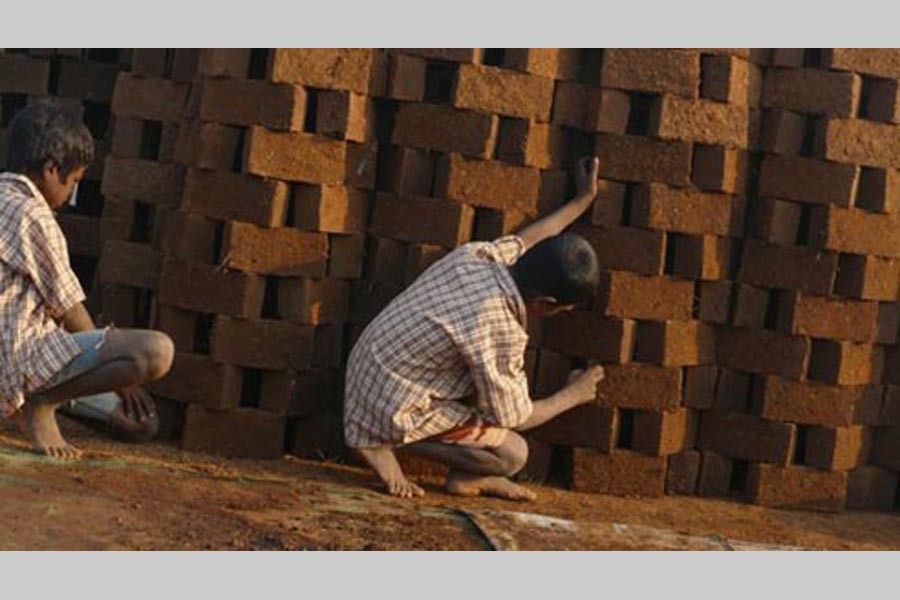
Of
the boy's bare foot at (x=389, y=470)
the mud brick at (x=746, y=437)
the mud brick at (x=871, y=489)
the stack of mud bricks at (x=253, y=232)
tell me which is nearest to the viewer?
the boy's bare foot at (x=389, y=470)

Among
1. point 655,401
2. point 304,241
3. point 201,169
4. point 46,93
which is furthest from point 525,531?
point 46,93

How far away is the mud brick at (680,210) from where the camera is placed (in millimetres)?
5484

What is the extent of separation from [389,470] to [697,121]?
1.98 meters

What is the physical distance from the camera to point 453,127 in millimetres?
5465

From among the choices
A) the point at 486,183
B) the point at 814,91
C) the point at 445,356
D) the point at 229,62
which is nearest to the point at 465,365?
the point at 445,356

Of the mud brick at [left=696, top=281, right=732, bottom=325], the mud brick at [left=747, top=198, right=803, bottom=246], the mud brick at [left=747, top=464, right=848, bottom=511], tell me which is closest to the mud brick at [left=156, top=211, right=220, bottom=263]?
the mud brick at [left=696, top=281, right=732, bottom=325]

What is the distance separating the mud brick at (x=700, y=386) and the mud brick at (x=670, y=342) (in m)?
→ 0.07

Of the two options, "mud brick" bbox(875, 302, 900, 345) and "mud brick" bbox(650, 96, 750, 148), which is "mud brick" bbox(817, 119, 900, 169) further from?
"mud brick" bbox(875, 302, 900, 345)

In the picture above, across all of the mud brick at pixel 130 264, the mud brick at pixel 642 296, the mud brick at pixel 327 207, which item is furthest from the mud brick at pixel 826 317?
the mud brick at pixel 130 264

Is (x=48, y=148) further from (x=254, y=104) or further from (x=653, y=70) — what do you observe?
(x=653, y=70)

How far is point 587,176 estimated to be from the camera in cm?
549

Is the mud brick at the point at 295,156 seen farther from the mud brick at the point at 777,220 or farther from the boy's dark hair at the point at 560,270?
the mud brick at the point at 777,220

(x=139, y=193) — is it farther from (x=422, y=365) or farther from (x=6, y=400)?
(x=422, y=365)

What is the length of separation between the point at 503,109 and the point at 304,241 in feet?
3.36
